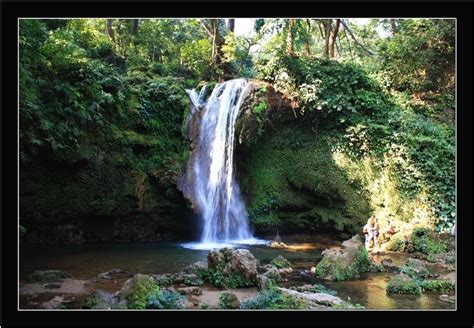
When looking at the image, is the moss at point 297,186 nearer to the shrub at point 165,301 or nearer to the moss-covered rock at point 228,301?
the moss-covered rock at point 228,301

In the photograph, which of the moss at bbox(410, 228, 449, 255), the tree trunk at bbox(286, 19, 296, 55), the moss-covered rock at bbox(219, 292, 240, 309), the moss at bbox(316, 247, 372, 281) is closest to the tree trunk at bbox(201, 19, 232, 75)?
the tree trunk at bbox(286, 19, 296, 55)

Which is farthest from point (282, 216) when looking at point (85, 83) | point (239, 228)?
point (85, 83)

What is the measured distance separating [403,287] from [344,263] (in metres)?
1.14

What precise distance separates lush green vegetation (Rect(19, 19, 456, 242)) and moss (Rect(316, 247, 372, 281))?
2212 millimetres

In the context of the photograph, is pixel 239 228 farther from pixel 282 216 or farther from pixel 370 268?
pixel 370 268

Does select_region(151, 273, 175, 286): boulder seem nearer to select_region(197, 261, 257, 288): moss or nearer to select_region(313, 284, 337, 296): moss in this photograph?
select_region(197, 261, 257, 288): moss

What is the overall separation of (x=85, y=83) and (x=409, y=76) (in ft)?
29.1

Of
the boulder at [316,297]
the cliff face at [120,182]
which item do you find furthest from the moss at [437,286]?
the cliff face at [120,182]

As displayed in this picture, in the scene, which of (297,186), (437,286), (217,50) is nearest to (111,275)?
(437,286)

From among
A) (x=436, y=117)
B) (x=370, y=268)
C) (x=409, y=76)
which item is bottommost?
(x=370, y=268)
